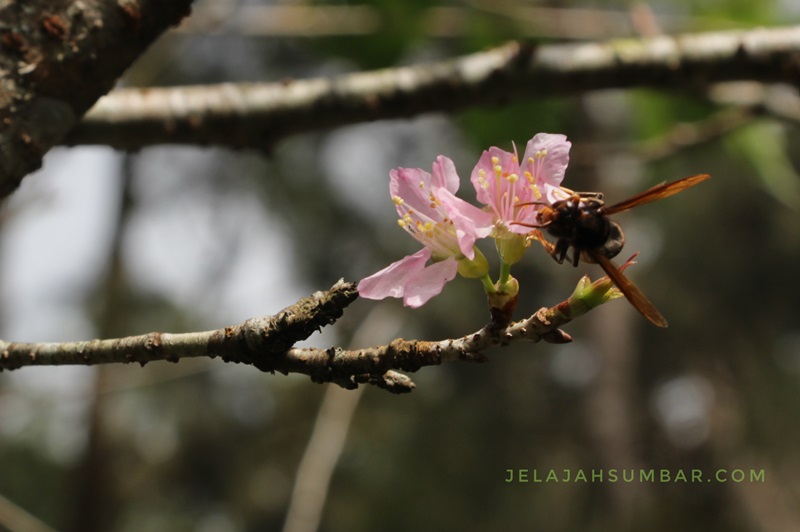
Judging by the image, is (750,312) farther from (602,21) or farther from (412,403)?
(602,21)

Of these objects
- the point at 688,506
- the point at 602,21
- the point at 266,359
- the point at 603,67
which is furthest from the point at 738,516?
the point at 266,359

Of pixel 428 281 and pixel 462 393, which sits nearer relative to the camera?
pixel 428 281

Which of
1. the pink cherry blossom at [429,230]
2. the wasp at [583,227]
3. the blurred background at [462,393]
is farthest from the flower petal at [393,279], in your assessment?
the blurred background at [462,393]

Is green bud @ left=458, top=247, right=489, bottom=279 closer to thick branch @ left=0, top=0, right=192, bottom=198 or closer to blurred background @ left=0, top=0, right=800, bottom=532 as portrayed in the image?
thick branch @ left=0, top=0, right=192, bottom=198

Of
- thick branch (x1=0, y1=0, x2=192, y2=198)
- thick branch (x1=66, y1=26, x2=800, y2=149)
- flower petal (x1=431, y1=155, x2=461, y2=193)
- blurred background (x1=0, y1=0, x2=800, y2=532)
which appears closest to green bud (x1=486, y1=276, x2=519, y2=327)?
flower petal (x1=431, y1=155, x2=461, y2=193)

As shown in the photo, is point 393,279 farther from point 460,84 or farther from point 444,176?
point 460,84

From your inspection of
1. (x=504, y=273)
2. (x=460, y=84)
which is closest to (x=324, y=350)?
(x=504, y=273)

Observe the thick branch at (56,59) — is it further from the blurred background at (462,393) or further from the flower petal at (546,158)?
the blurred background at (462,393)
